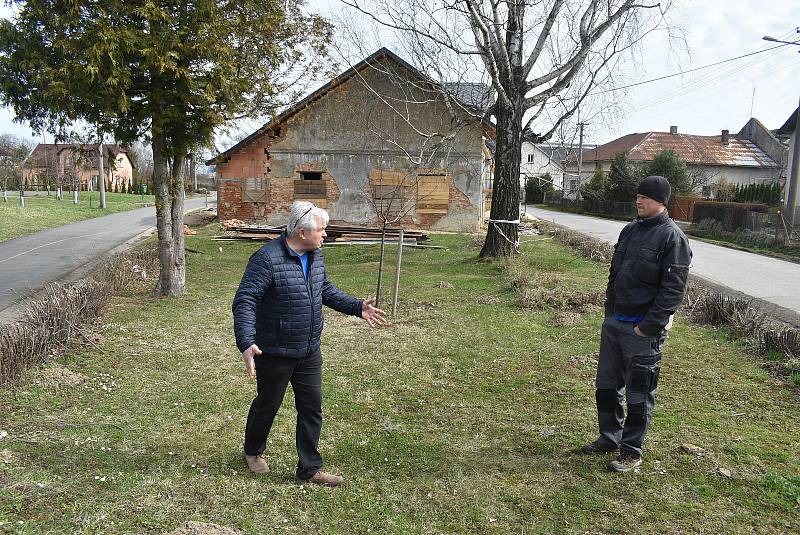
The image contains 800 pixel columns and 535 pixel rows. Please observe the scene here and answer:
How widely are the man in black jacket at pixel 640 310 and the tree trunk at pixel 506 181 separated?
35.2 ft

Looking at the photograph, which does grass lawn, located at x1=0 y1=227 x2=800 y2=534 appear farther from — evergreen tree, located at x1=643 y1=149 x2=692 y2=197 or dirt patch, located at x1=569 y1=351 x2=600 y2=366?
evergreen tree, located at x1=643 y1=149 x2=692 y2=197

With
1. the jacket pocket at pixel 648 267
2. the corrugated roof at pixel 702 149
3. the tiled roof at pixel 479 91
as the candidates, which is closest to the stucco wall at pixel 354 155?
the tiled roof at pixel 479 91

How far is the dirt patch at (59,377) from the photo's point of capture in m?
5.66

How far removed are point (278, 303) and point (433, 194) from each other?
20027mm

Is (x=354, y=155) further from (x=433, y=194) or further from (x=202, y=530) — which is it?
(x=202, y=530)

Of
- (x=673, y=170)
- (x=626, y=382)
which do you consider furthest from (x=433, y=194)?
(x=673, y=170)

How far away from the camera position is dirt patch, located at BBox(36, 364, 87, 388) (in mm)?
5655

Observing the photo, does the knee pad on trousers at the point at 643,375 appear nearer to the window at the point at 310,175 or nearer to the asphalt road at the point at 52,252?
the asphalt road at the point at 52,252

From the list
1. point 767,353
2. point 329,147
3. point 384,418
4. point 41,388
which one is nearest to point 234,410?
point 384,418

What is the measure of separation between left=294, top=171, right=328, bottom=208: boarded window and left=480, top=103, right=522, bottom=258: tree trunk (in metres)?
9.88

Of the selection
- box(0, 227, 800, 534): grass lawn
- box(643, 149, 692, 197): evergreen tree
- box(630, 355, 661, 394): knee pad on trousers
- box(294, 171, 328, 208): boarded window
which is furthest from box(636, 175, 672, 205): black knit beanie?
box(643, 149, 692, 197): evergreen tree

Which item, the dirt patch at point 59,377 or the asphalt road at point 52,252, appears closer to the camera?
the dirt patch at point 59,377

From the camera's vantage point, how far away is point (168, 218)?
33.4 feet

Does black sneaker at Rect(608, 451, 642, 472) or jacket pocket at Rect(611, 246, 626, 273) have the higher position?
jacket pocket at Rect(611, 246, 626, 273)
